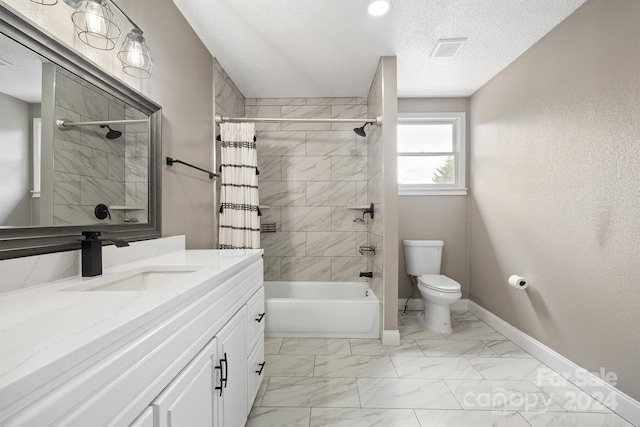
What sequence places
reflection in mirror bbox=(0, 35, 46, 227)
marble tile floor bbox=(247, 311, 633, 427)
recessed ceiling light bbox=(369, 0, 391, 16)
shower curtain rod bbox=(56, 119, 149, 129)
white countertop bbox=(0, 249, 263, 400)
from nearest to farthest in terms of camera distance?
1. white countertop bbox=(0, 249, 263, 400)
2. reflection in mirror bbox=(0, 35, 46, 227)
3. shower curtain rod bbox=(56, 119, 149, 129)
4. marble tile floor bbox=(247, 311, 633, 427)
5. recessed ceiling light bbox=(369, 0, 391, 16)

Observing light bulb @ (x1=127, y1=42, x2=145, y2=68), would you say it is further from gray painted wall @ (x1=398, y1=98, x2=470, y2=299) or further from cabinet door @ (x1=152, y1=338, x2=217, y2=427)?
gray painted wall @ (x1=398, y1=98, x2=470, y2=299)

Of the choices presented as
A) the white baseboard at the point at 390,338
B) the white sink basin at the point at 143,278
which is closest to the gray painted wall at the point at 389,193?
the white baseboard at the point at 390,338

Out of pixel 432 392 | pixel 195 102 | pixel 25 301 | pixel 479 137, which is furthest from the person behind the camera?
pixel 479 137

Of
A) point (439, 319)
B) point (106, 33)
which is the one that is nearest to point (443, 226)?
point (439, 319)

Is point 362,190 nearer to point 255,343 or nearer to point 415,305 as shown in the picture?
point 415,305

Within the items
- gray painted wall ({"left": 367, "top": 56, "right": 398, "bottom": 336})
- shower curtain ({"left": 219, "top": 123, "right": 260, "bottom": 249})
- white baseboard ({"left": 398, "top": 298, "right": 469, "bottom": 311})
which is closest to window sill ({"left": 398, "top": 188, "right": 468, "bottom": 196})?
gray painted wall ({"left": 367, "top": 56, "right": 398, "bottom": 336})

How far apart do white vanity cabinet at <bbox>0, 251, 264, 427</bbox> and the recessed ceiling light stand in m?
1.77

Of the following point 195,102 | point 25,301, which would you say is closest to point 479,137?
point 195,102

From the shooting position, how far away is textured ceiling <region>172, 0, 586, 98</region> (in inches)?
71.1

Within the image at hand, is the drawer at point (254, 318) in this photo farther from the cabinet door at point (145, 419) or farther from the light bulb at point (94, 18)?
the light bulb at point (94, 18)

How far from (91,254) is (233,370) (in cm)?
72

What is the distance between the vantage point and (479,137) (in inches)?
116

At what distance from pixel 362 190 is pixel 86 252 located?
259 cm

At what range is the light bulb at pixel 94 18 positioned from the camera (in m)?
1.06
